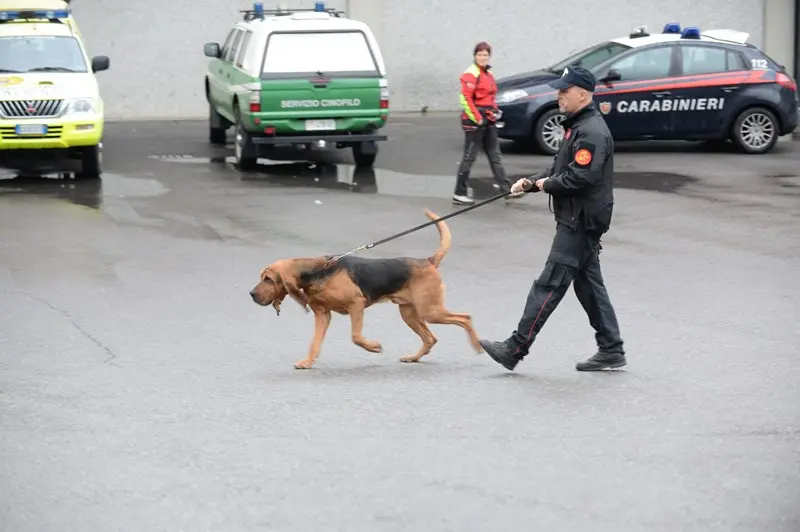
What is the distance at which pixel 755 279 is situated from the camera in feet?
35.4

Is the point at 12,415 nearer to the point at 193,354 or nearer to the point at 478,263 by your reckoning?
the point at 193,354

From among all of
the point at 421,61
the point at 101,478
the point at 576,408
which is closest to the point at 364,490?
the point at 101,478

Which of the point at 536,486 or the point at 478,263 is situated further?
the point at 478,263

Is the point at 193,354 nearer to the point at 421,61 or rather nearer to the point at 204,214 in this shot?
the point at 204,214

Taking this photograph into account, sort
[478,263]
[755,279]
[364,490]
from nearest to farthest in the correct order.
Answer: [364,490] < [755,279] < [478,263]

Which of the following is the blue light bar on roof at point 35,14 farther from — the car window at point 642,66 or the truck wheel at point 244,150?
the car window at point 642,66

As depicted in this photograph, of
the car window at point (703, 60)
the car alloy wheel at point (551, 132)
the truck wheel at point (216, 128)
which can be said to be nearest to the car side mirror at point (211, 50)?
the truck wheel at point (216, 128)

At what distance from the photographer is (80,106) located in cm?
1662

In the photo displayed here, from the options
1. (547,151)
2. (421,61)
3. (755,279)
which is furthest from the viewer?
(421,61)

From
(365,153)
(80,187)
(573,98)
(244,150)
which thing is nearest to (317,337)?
(573,98)

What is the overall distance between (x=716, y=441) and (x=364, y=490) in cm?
182

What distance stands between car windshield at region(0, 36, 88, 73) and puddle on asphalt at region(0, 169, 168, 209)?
1.38 meters

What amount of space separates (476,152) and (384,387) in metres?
7.94

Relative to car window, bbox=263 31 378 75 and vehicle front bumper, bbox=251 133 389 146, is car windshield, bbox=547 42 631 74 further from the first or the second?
vehicle front bumper, bbox=251 133 389 146
